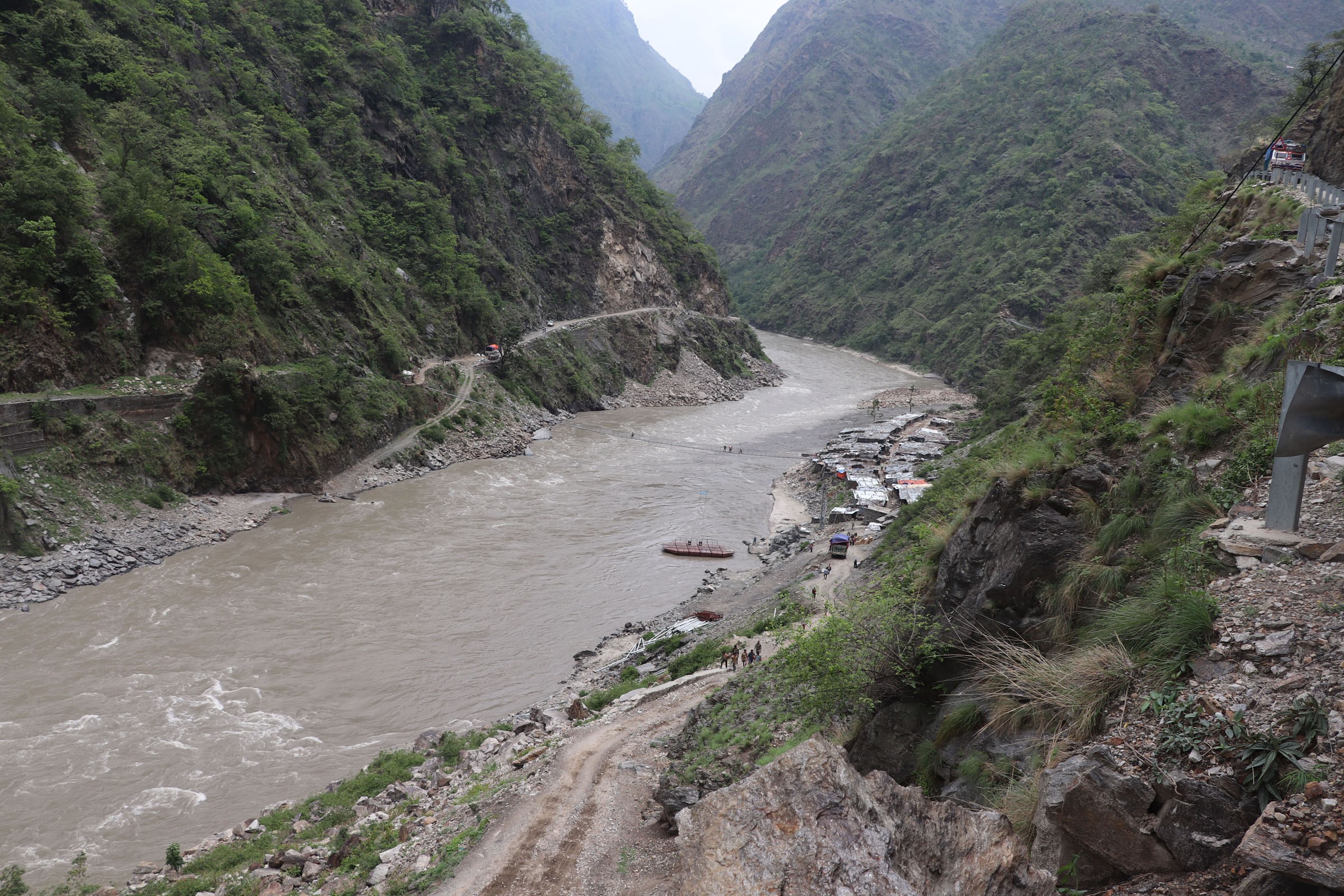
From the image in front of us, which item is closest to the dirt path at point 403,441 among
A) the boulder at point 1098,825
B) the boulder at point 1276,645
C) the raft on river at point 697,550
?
the raft on river at point 697,550

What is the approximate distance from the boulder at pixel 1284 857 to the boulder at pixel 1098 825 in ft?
2.18

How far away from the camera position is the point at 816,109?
17138 centimetres

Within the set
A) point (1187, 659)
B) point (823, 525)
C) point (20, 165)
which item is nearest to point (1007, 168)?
point (823, 525)

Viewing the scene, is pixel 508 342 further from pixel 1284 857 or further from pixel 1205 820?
pixel 1284 857

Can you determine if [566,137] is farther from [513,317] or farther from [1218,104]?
[1218,104]

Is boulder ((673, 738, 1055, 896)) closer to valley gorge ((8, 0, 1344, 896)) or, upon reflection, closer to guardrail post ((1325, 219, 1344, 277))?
valley gorge ((8, 0, 1344, 896))

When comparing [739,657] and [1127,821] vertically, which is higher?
[1127,821]

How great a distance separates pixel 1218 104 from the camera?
322 ft

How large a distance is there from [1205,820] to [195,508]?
32.9 metres

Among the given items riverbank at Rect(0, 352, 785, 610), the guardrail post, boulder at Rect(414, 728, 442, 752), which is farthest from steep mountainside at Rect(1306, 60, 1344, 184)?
riverbank at Rect(0, 352, 785, 610)

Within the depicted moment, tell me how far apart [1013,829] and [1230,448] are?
4691 millimetres

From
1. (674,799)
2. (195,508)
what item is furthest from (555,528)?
(674,799)

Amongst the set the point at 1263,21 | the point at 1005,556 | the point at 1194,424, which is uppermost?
the point at 1263,21

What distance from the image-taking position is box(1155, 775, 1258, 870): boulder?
13.6 feet
